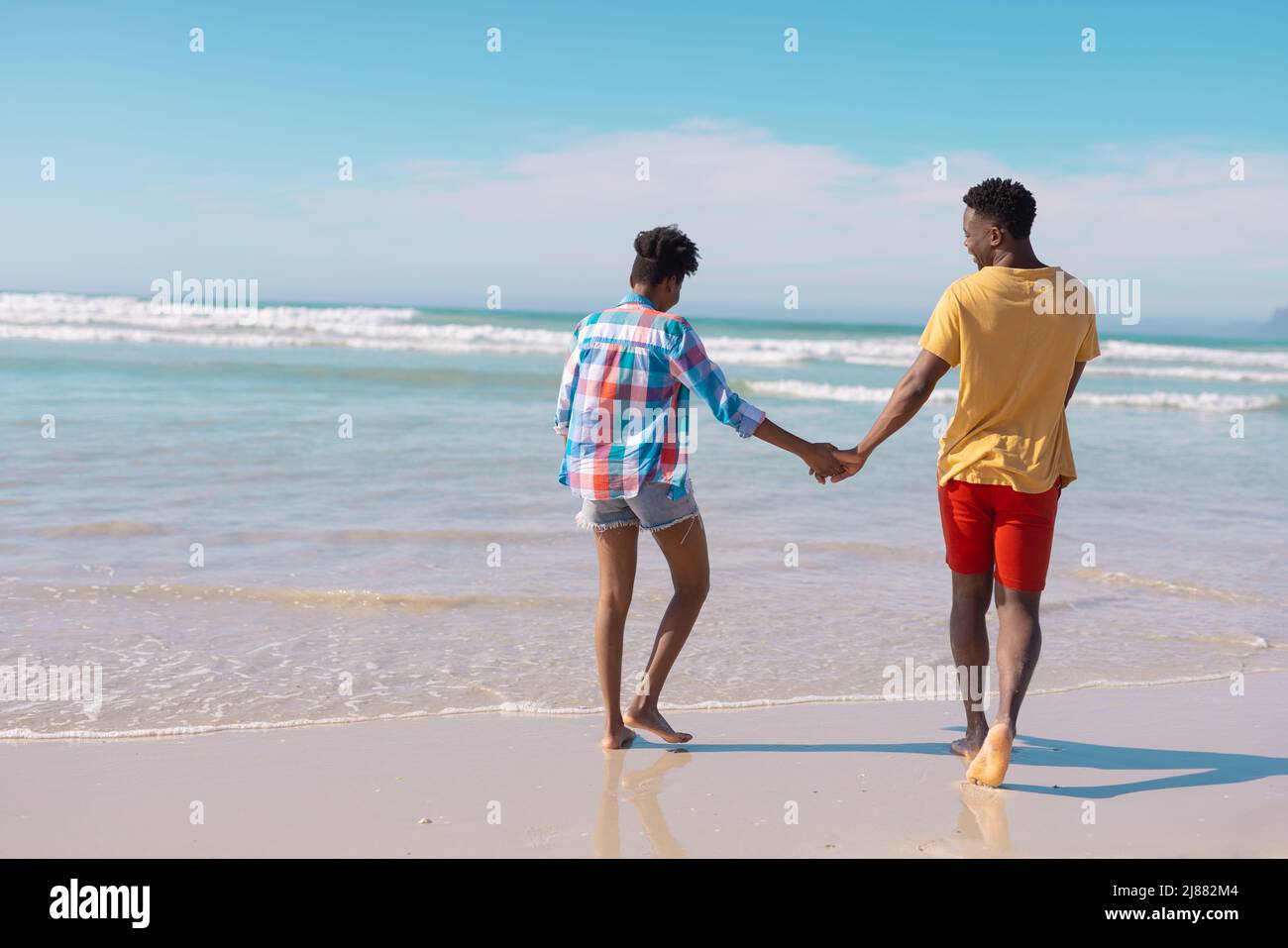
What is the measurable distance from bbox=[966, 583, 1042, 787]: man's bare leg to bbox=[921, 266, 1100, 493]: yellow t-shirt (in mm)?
386

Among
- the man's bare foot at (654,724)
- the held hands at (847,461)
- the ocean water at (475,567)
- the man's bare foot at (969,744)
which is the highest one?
the held hands at (847,461)

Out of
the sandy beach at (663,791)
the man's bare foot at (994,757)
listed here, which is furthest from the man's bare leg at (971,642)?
the man's bare foot at (994,757)

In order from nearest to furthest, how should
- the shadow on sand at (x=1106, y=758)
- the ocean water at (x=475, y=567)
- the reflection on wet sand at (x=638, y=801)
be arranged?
the reflection on wet sand at (x=638, y=801) → the shadow on sand at (x=1106, y=758) → the ocean water at (x=475, y=567)

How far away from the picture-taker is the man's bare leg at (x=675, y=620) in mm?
3859

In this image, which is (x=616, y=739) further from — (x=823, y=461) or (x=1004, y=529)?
(x=1004, y=529)

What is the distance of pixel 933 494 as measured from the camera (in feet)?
29.8

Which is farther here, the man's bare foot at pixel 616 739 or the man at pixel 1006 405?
the man's bare foot at pixel 616 739

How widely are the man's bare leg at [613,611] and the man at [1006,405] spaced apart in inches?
38.2

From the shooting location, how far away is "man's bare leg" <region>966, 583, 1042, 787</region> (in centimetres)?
354

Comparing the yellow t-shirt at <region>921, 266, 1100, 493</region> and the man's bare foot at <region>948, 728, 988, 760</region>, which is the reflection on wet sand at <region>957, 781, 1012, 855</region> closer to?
the man's bare foot at <region>948, 728, 988, 760</region>

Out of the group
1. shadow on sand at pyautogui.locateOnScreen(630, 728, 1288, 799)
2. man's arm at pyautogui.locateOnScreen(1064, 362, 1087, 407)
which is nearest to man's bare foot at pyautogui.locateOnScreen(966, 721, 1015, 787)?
shadow on sand at pyautogui.locateOnScreen(630, 728, 1288, 799)

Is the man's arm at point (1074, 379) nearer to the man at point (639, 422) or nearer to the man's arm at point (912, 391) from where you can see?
the man's arm at point (912, 391)

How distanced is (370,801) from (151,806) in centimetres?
64

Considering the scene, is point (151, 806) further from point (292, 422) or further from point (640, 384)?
point (292, 422)
